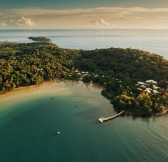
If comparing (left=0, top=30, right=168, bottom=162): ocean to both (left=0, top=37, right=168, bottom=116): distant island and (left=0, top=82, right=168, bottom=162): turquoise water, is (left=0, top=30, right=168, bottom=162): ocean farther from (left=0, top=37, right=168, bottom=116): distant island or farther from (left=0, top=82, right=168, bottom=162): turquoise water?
(left=0, top=37, right=168, bottom=116): distant island

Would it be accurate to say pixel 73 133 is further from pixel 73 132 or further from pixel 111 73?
pixel 111 73

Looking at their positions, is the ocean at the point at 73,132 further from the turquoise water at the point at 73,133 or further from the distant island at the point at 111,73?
the distant island at the point at 111,73

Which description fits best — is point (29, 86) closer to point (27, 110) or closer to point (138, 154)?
point (27, 110)

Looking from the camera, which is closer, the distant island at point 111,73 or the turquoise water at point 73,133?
the turquoise water at point 73,133

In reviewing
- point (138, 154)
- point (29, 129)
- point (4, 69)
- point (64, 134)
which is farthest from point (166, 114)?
point (4, 69)

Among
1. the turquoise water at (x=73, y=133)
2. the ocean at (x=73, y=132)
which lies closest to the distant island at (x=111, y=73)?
the ocean at (x=73, y=132)
